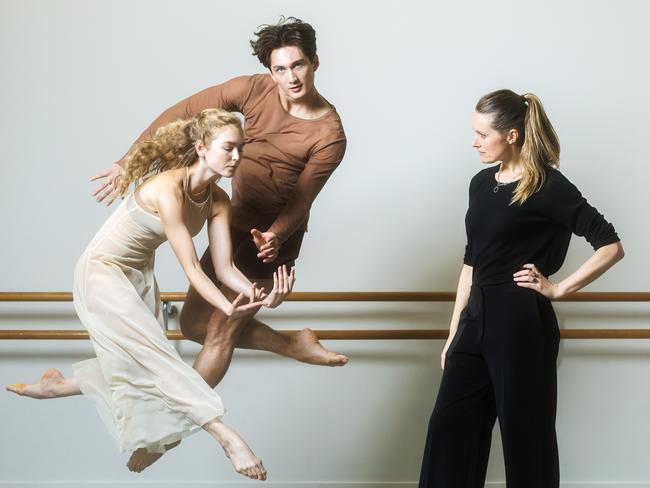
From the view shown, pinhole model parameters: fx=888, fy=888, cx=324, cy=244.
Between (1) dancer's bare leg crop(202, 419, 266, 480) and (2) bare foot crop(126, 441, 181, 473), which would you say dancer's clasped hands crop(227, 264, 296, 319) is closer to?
(1) dancer's bare leg crop(202, 419, 266, 480)

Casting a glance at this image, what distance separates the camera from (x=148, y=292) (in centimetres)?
250

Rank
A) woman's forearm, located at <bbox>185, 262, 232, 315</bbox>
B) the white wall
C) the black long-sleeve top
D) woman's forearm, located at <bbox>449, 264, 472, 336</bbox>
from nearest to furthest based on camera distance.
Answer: woman's forearm, located at <bbox>185, 262, 232, 315</bbox>
the black long-sleeve top
woman's forearm, located at <bbox>449, 264, 472, 336</bbox>
the white wall

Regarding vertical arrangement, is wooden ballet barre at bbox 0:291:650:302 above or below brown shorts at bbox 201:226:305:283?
below

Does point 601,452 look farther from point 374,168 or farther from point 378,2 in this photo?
point 378,2

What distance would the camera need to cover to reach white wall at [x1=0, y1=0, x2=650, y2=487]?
3.36 meters

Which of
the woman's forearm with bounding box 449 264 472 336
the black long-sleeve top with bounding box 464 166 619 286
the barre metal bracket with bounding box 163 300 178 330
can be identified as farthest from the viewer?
the barre metal bracket with bounding box 163 300 178 330

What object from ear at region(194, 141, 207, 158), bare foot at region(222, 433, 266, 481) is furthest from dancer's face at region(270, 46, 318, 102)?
bare foot at region(222, 433, 266, 481)

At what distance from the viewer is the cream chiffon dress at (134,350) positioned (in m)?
2.43

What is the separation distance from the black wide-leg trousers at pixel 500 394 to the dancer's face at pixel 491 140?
0.40 meters

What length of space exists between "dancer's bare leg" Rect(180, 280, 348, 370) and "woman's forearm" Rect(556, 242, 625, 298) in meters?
0.71

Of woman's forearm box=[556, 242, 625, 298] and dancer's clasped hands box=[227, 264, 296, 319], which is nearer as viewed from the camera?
dancer's clasped hands box=[227, 264, 296, 319]

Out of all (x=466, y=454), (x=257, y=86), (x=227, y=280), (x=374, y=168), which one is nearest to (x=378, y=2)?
(x=374, y=168)

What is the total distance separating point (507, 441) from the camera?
2.64 meters

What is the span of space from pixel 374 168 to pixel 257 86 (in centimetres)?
84
